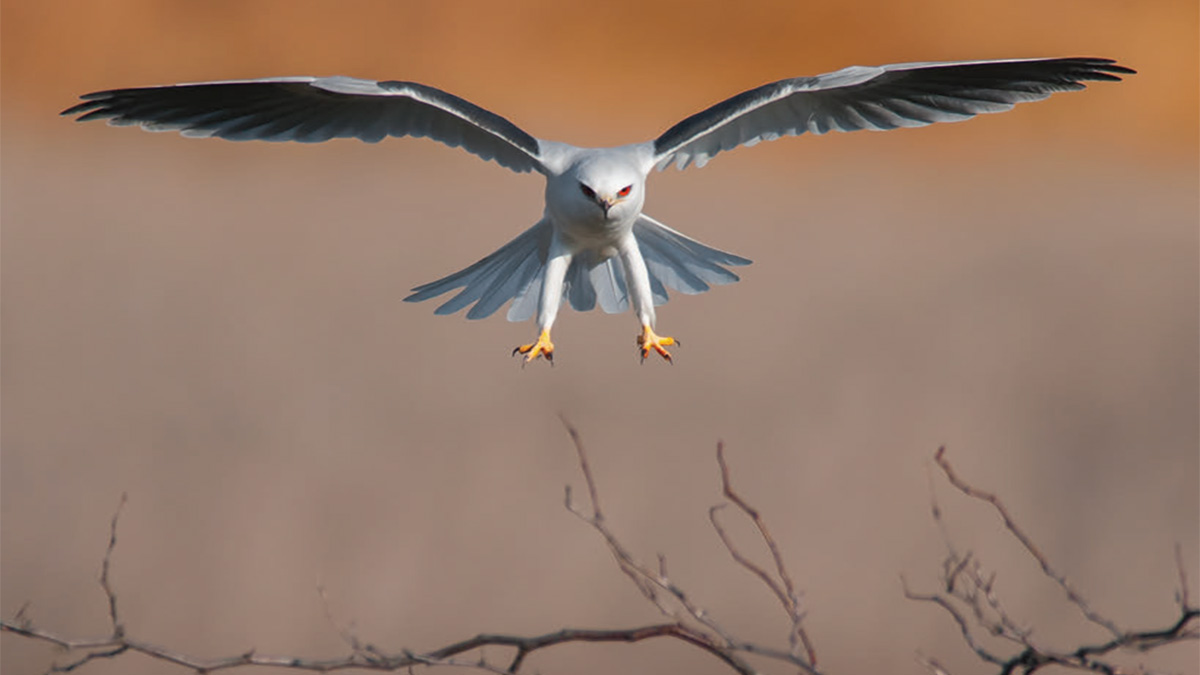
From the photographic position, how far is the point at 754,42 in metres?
9.12

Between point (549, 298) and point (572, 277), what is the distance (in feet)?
1.20

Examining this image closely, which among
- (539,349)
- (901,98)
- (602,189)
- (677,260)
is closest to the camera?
(602,189)

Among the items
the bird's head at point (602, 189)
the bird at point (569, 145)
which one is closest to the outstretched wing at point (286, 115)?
the bird at point (569, 145)

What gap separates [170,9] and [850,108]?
7072 mm

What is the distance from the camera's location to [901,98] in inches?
113

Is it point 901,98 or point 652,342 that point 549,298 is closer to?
point 652,342

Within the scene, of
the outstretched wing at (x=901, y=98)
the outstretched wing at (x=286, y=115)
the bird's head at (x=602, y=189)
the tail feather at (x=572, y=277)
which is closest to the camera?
the bird's head at (x=602, y=189)

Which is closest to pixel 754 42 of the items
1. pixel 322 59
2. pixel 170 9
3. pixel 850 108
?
pixel 322 59

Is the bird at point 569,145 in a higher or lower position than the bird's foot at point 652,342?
higher

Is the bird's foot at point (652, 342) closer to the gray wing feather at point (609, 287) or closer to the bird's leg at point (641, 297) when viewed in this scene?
the bird's leg at point (641, 297)

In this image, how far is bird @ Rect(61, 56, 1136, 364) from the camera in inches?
103

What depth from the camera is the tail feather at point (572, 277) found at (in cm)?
294

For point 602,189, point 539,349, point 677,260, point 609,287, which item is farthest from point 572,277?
point 602,189

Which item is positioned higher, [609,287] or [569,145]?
[569,145]
